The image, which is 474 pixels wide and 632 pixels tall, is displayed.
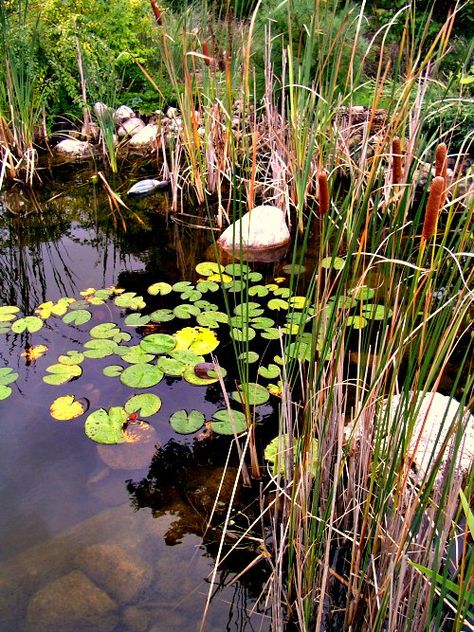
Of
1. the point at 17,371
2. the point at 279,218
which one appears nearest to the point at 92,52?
the point at 279,218

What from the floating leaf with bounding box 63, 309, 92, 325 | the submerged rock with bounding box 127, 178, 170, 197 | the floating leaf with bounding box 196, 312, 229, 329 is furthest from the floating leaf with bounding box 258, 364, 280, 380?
the submerged rock with bounding box 127, 178, 170, 197

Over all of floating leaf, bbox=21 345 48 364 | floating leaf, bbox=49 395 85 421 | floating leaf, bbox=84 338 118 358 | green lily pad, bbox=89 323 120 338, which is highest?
floating leaf, bbox=84 338 118 358

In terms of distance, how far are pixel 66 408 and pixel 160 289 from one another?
914mm

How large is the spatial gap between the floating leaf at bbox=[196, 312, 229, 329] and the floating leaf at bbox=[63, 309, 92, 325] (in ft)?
1.63

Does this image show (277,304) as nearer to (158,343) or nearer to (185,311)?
(185,311)

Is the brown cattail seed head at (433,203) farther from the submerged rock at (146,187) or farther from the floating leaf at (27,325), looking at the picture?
the submerged rock at (146,187)

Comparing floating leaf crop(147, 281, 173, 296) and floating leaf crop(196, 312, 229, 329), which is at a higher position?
floating leaf crop(196, 312, 229, 329)

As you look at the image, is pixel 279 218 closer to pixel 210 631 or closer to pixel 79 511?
pixel 79 511

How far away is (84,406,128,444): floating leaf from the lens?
1.86m

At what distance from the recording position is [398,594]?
3.30 feet

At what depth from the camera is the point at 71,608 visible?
1397 millimetres

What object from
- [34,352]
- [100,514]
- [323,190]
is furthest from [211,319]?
[323,190]

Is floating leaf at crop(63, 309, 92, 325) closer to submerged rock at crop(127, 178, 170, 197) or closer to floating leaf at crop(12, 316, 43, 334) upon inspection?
floating leaf at crop(12, 316, 43, 334)

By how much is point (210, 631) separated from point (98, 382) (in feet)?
3.40
